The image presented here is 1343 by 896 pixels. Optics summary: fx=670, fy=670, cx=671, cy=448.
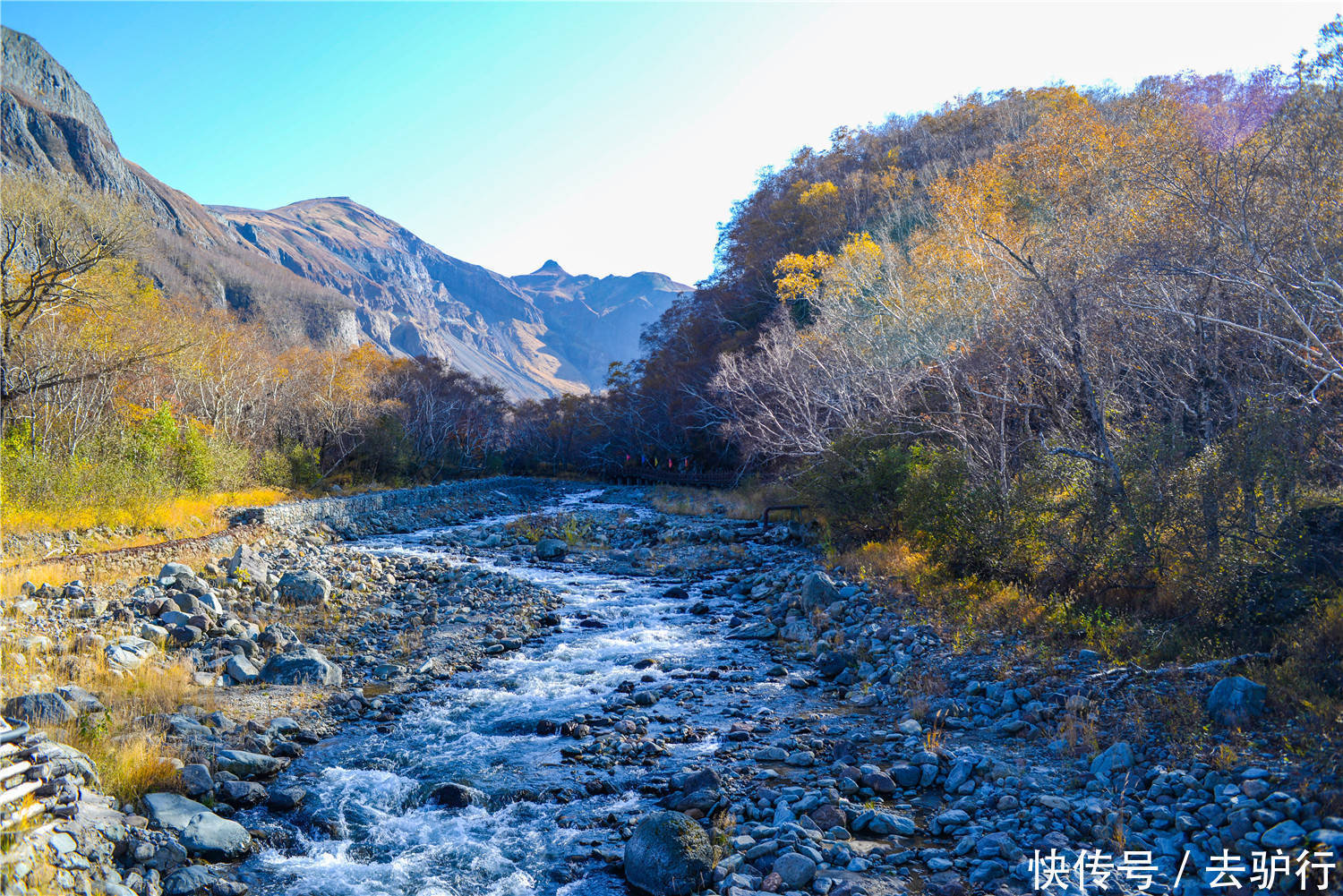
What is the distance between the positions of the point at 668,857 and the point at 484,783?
2638 millimetres

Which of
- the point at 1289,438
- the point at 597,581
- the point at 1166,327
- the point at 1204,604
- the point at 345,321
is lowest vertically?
the point at 597,581

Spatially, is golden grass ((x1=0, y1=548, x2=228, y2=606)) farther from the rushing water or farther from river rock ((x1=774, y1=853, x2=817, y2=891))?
river rock ((x1=774, y1=853, x2=817, y2=891))

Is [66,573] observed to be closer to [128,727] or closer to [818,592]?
[128,727]

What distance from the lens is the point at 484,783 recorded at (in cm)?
683

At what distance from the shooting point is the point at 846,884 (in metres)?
4.62

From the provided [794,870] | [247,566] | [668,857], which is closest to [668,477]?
[247,566]

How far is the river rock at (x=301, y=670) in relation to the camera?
30.2 feet

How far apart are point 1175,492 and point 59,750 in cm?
1100

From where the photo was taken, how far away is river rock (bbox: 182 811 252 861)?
5.35 meters

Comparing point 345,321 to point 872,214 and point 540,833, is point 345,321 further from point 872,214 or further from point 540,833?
point 540,833

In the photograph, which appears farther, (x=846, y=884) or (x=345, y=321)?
(x=345, y=321)

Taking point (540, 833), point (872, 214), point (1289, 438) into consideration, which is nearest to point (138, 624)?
point (540, 833)

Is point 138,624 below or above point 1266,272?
below

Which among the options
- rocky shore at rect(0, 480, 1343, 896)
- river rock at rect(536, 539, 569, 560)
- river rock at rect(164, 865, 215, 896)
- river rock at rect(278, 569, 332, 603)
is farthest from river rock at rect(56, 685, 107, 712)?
river rock at rect(536, 539, 569, 560)
